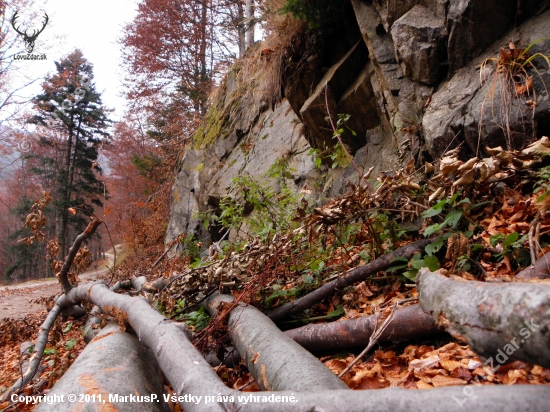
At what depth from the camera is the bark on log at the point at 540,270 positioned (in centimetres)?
173

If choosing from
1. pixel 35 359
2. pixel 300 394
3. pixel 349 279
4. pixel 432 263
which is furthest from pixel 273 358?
pixel 35 359

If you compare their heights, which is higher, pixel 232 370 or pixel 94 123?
pixel 94 123

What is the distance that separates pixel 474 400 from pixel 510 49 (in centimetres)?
306

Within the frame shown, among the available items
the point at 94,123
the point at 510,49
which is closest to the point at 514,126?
the point at 510,49

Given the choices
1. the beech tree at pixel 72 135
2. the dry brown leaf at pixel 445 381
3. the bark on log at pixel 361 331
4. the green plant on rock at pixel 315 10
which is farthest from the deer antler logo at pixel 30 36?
the dry brown leaf at pixel 445 381

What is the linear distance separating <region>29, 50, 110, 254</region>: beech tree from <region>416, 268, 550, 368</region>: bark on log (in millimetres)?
22666

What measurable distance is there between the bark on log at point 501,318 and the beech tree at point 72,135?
22.7 metres

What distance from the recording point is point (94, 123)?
2297 centimetres

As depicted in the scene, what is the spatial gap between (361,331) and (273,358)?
2.15 feet

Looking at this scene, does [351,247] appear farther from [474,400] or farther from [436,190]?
[474,400]

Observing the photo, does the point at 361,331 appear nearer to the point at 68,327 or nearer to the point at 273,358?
the point at 273,358

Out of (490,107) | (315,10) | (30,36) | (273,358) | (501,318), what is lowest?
(273,358)

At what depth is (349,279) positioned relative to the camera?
272 cm

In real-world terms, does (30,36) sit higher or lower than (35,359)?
higher
